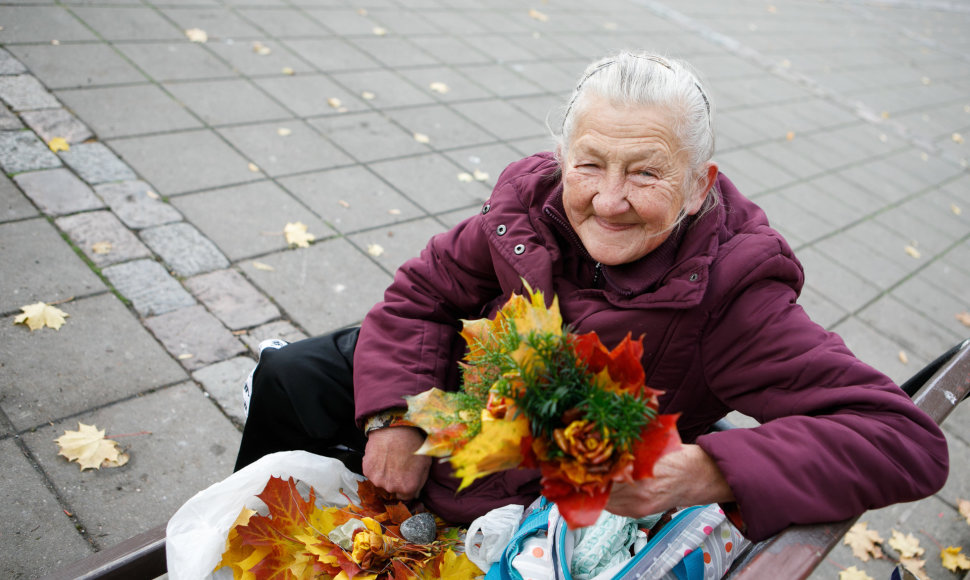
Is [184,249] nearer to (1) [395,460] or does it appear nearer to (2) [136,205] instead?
(2) [136,205]

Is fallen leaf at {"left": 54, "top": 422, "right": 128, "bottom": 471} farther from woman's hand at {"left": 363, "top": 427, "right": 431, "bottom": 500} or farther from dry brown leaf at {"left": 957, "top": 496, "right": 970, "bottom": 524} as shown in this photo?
dry brown leaf at {"left": 957, "top": 496, "right": 970, "bottom": 524}

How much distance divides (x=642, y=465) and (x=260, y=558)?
43.3 inches

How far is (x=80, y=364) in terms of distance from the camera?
288 cm

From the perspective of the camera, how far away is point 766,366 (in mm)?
1602

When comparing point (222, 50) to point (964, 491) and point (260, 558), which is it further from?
point (964, 491)

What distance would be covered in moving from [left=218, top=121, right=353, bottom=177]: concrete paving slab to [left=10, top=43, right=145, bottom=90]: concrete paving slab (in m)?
0.86

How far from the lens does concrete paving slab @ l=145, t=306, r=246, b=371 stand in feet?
10.1

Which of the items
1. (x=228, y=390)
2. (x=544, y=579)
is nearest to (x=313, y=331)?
(x=228, y=390)

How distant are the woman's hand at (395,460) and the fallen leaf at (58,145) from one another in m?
3.10

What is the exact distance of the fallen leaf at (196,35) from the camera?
18.1 ft

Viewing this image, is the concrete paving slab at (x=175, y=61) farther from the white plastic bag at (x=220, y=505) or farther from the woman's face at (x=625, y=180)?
the woman's face at (x=625, y=180)

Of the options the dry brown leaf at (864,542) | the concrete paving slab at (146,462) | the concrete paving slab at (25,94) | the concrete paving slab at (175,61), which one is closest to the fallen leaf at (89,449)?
the concrete paving slab at (146,462)

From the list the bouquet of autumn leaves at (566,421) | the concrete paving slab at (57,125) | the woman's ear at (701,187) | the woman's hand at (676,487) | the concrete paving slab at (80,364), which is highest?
the woman's ear at (701,187)

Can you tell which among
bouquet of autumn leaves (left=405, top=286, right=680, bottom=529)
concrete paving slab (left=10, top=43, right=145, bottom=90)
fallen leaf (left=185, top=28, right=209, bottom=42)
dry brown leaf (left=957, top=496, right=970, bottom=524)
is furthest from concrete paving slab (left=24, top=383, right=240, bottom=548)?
fallen leaf (left=185, top=28, right=209, bottom=42)
